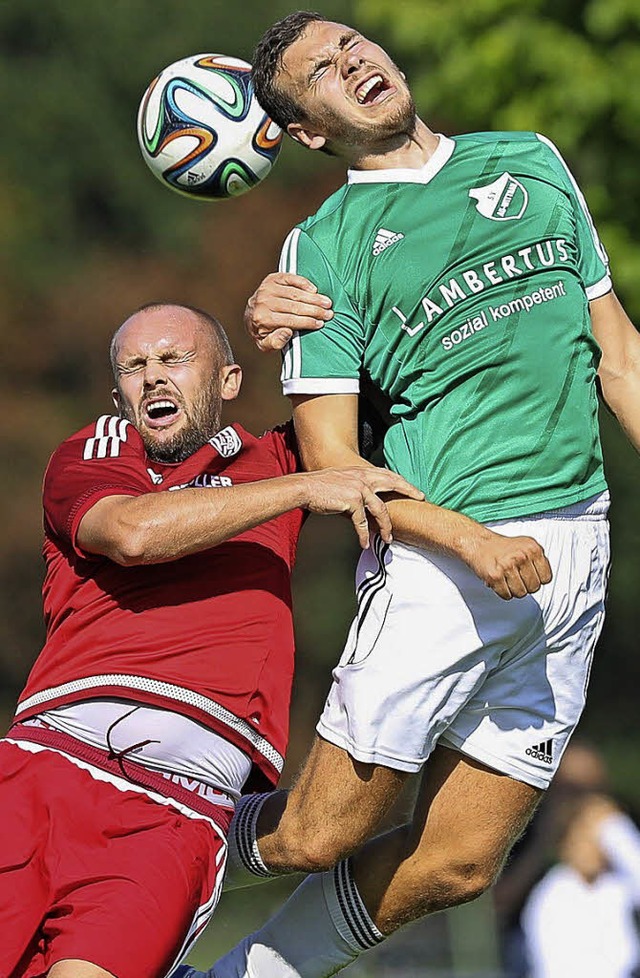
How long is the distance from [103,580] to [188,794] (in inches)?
23.0

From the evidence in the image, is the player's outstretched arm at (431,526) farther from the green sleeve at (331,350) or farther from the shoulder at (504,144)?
the shoulder at (504,144)

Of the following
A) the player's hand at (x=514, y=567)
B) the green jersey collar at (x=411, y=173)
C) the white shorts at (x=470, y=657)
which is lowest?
the white shorts at (x=470, y=657)

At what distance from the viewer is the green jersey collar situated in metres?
4.02

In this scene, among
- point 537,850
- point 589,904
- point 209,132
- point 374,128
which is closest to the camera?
point 374,128

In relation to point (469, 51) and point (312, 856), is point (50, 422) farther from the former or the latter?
point (312, 856)

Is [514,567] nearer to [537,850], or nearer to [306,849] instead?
[306,849]

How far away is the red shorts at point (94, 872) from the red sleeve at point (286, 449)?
106 cm

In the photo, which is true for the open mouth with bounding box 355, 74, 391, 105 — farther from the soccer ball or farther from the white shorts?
the white shorts

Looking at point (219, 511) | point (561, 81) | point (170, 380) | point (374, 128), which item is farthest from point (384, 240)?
point (561, 81)

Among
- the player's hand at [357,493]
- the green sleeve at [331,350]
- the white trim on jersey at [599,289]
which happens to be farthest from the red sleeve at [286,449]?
the white trim on jersey at [599,289]

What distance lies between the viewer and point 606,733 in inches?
591

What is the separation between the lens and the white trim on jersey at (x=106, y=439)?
4.05 metres

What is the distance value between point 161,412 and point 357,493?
0.70 m

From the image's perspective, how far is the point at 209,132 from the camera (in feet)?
15.6
